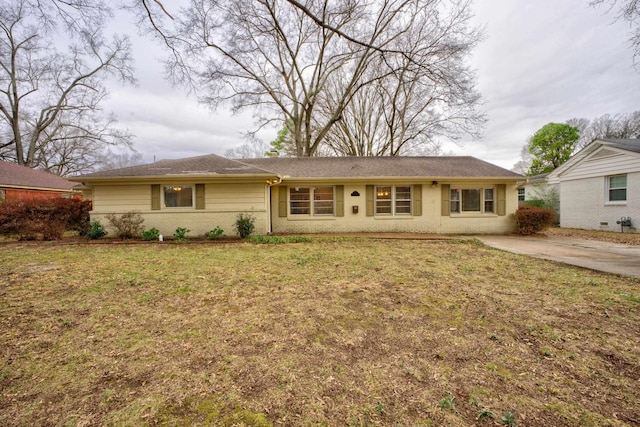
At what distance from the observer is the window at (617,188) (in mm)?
11176

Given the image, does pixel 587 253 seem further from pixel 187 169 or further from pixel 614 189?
pixel 187 169

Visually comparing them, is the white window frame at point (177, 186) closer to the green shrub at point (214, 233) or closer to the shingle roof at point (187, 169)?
the shingle roof at point (187, 169)

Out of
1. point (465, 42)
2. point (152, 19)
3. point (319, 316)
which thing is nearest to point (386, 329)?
point (319, 316)

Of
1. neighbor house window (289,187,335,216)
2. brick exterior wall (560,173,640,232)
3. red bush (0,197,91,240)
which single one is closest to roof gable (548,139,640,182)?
brick exterior wall (560,173,640,232)

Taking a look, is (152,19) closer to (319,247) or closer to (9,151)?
(319,247)

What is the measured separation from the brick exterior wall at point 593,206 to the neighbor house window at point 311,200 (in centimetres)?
1303

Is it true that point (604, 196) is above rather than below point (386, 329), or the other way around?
above

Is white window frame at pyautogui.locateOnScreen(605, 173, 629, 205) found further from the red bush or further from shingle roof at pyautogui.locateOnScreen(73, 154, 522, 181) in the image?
the red bush

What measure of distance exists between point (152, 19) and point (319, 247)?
7033 millimetres

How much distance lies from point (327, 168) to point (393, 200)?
3.49 meters

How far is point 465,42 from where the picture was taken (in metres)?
10.9

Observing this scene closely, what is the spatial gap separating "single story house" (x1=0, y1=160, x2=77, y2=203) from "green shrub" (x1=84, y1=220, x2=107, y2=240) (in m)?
8.66

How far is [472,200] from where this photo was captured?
1138cm

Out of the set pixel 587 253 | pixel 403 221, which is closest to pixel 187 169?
pixel 403 221
